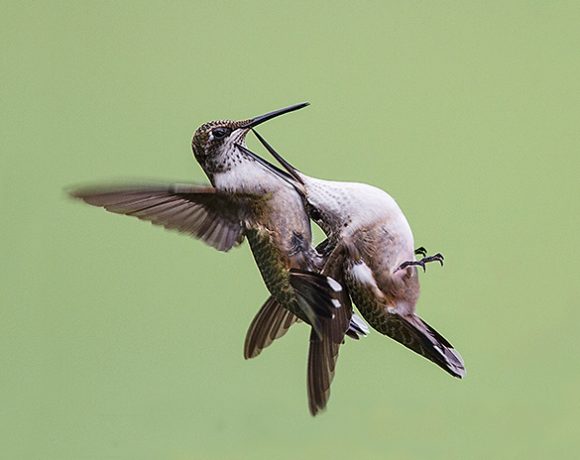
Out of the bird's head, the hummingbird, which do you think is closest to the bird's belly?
the hummingbird

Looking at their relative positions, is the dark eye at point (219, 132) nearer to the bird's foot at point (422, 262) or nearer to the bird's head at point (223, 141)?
→ the bird's head at point (223, 141)

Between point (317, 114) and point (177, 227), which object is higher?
point (317, 114)

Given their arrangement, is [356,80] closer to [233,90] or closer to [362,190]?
[233,90]

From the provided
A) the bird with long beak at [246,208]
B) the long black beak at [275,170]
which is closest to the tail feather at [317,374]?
the bird with long beak at [246,208]

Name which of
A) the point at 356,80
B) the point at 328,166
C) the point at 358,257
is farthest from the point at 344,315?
the point at 356,80

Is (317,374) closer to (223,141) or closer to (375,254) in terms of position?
(375,254)

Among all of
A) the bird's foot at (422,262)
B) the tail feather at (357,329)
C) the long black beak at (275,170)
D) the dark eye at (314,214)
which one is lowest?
the tail feather at (357,329)

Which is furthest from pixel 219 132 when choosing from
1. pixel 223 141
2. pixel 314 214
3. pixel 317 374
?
pixel 317 374

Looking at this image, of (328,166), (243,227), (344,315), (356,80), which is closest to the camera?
(344,315)
